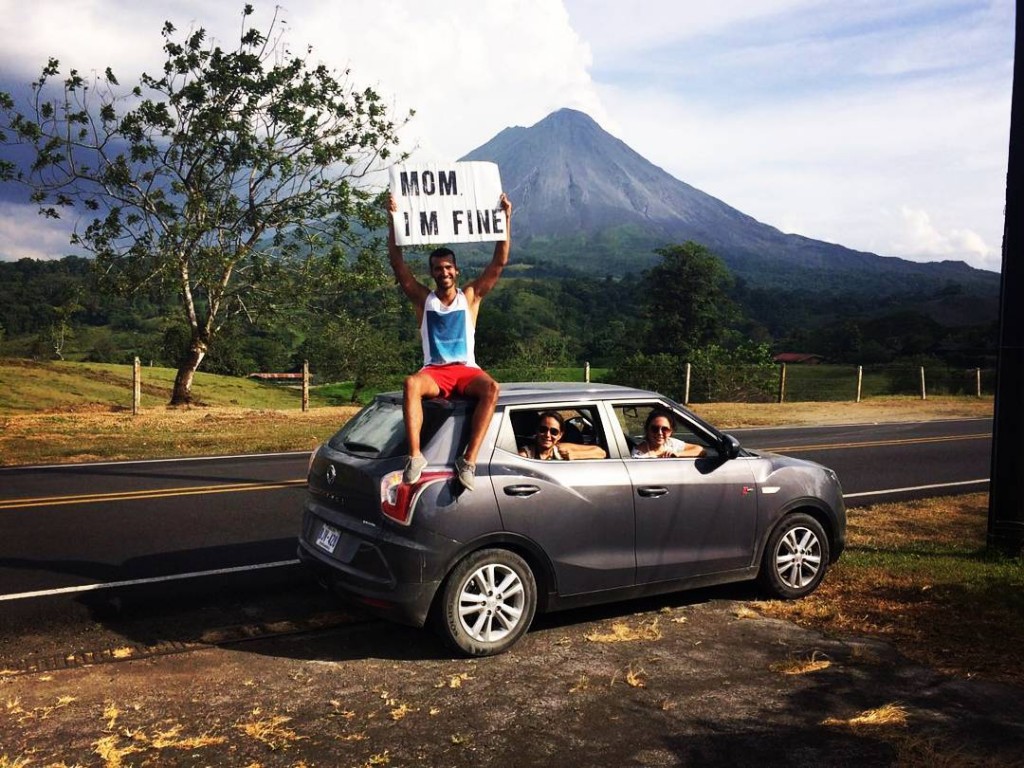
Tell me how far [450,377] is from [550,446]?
795 mm

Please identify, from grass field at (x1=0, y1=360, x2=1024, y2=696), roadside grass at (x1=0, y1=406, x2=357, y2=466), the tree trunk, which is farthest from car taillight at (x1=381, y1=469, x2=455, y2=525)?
the tree trunk

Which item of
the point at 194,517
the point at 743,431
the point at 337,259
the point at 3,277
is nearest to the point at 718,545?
the point at 194,517

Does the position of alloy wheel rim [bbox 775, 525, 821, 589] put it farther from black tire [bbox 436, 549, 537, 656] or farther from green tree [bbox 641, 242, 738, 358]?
green tree [bbox 641, 242, 738, 358]

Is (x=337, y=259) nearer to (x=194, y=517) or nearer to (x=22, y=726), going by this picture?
(x=194, y=517)

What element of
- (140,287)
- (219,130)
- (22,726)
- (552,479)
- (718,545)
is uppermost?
(219,130)

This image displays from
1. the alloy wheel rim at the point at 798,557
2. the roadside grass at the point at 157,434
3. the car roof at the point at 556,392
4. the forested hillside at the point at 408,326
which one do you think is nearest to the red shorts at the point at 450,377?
the car roof at the point at 556,392

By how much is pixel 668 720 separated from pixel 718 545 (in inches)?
75.9

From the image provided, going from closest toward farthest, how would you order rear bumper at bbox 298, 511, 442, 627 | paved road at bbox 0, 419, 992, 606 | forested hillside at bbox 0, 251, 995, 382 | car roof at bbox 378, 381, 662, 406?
rear bumper at bbox 298, 511, 442, 627 < car roof at bbox 378, 381, 662, 406 < paved road at bbox 0, 419, 992, 606 < forested hillside at bbox 0, 251, 995, 382

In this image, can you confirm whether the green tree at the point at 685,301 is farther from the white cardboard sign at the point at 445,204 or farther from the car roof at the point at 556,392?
the car roof at the point at 556,392

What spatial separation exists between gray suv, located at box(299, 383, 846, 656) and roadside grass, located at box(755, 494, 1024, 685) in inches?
16.8

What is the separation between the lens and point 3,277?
433 ft

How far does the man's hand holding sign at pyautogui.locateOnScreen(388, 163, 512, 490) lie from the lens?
17.0ft

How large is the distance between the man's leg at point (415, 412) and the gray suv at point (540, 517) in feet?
0.24

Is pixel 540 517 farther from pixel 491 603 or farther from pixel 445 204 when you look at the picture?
pixel 445 204
